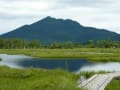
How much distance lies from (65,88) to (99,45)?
553 feet

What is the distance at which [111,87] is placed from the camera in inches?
1019

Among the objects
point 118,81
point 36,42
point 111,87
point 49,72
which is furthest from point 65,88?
point 36,42

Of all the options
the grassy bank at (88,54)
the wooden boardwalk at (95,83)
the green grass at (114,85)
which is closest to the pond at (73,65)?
the grassy bank at (88,54)

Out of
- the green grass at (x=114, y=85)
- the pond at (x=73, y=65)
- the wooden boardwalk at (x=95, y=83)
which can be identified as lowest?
the pond at (x=73, y=65)

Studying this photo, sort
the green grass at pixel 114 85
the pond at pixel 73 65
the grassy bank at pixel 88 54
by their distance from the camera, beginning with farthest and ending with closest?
the grassy bank at pixel 88 54 < the pond at pixel 73 65 < the green grass at pixel 114 85

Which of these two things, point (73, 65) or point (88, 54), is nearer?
point (73, 65)

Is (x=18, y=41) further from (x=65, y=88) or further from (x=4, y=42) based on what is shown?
(x=65, y=88)

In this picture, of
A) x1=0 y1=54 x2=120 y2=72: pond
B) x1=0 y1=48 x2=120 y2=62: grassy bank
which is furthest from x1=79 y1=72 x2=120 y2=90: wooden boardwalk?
x1=0 y1=48 x2=120 y2=62: grassy bank

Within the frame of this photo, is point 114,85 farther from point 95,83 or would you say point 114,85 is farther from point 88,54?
point 88,54

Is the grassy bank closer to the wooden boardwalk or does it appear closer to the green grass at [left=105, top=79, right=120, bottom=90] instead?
the green grass at [left=105, top=79, right=120, bottom=90]

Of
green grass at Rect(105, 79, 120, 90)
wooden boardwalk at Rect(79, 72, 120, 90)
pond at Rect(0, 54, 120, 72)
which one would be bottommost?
pond at Rect(0, 54, 120, 72)

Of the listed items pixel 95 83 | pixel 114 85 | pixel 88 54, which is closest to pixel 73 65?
pixel 88 54

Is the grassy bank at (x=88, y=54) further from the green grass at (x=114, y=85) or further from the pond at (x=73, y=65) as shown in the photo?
the green grass at (x=114, y=85)

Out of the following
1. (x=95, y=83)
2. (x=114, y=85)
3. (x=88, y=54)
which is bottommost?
(x=88, y=54)
